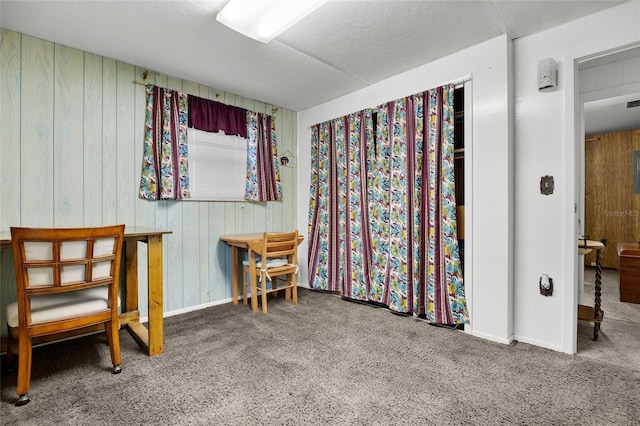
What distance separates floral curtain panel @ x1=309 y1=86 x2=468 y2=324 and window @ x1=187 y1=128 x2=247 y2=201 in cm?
91

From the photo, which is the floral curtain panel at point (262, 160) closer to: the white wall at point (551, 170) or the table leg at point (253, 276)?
the table leg at point (253, 276)

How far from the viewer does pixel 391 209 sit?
3111mm

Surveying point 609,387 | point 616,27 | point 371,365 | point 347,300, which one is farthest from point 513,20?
point 347,300

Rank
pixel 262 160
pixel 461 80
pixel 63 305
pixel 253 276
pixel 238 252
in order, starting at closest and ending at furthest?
1. pixel 63 305
2. pixel 461 80
3. pixel 253 276
4. pixel 238 252
5. pixel 262 160

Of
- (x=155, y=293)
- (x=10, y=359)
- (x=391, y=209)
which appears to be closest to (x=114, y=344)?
(x=155, y=293)

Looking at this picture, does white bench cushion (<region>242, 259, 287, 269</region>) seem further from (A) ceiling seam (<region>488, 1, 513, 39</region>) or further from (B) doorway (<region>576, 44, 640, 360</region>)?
(A) ceiling seam (<region>488, 1, 513, 39</region>)

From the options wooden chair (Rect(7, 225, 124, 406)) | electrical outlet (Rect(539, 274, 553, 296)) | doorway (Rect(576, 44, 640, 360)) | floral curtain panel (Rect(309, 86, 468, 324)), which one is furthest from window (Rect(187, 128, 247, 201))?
doorway (Rect(576, 44, 640, 360))

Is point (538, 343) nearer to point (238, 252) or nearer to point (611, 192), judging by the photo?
point (238, 252)

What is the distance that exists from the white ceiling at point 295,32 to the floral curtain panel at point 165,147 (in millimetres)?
277

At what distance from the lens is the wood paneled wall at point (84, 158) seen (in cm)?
230

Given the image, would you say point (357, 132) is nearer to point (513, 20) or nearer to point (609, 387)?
point (513, 20)

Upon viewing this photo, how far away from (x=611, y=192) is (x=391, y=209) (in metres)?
4.96

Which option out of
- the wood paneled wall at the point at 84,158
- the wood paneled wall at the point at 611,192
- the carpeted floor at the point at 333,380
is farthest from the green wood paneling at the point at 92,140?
the wood paneled wall at the point at 611,192

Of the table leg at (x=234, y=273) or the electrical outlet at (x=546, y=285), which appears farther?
the table leg at (x=234, y=273)
